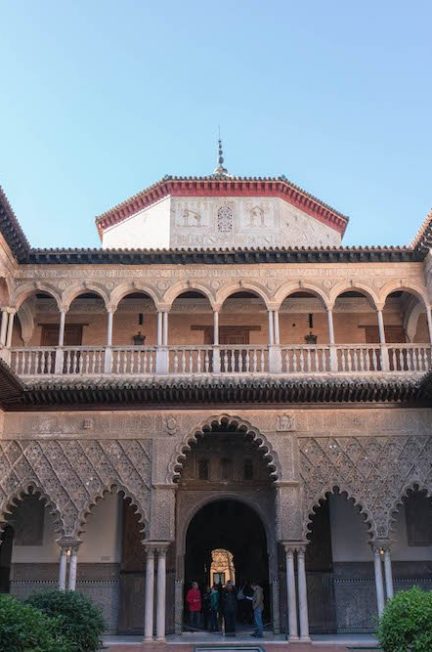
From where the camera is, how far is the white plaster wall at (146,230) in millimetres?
18578

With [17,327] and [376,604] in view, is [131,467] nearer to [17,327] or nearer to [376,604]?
[17,327]

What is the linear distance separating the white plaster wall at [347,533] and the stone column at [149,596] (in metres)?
3.95

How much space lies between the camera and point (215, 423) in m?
14.0

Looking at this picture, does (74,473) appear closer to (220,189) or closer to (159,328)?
(159,328)

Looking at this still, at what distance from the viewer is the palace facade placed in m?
13.5

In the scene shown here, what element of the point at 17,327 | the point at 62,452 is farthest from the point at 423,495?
the point at 17,327

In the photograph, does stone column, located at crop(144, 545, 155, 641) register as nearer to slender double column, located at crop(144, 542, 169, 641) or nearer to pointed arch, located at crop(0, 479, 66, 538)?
slender double column, located at crop(144, 542, 169, 641)

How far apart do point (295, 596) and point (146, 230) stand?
1019cm

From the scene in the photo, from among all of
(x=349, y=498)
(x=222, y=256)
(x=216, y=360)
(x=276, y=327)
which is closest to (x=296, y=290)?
(x=276, y=327)

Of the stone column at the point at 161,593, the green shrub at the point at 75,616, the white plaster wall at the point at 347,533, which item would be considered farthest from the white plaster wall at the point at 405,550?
the green shrub at the point at 75,616

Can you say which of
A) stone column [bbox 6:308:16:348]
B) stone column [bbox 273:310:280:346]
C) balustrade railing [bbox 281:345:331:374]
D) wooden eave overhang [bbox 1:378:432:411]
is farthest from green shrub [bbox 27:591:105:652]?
stone column [bbox 273:310:280:346]

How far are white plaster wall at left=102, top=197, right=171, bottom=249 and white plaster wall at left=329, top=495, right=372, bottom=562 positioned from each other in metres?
7.80

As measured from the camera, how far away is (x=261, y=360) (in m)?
14.6

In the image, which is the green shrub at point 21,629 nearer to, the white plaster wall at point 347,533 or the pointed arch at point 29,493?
the pointed arch at point 29,493
